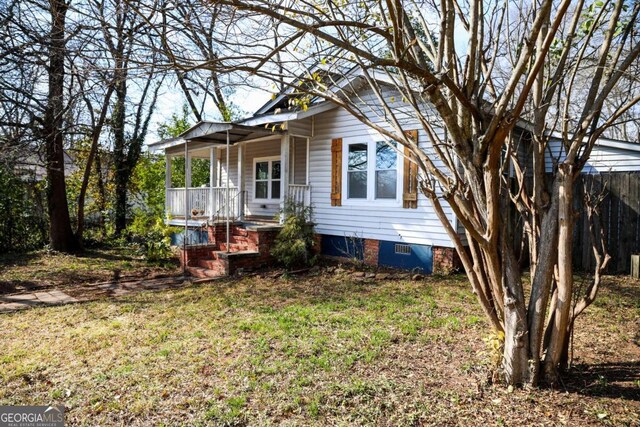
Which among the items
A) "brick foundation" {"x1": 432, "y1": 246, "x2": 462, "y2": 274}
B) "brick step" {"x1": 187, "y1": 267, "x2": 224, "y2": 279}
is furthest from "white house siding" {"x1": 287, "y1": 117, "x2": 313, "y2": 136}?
"brick foundation" {"x1": 432, "y1": 246, "x2": 462, "y2": 274}

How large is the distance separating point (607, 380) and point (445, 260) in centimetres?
506

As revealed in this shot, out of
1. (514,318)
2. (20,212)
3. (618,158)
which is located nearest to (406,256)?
(618,158)

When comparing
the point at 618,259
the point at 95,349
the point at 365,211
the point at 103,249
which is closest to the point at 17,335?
the point at 95,349

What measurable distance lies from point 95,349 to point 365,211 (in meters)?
6.32

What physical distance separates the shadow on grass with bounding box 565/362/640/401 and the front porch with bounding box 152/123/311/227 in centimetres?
734

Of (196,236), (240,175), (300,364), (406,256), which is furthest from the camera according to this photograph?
(196,236)

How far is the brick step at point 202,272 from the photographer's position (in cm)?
886

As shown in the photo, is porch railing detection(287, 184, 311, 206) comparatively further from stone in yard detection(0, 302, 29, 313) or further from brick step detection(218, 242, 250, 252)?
stone in yard detection(0, 302, 29, 313)

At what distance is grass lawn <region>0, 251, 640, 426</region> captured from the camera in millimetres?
2979

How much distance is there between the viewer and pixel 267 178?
13.4 m

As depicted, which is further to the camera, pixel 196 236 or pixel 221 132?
pixel 196 236

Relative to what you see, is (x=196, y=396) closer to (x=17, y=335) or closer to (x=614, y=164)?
(x=17, y=335)

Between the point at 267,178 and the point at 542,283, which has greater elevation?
the point at 267,178
